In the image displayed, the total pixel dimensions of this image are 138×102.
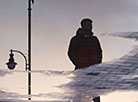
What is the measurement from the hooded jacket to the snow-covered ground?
13cm

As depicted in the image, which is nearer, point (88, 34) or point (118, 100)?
point (118, 100)

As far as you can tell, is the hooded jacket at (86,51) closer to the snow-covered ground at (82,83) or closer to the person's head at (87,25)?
the person's head at (87,25)

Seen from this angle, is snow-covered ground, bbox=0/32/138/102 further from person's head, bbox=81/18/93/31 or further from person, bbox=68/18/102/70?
person's head, bbox=81/18/93/31

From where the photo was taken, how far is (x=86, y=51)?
2.66ft

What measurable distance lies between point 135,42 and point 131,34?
0.03 m

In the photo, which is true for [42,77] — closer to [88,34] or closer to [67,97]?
[67,97]

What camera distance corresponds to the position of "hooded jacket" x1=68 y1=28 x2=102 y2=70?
0.80 metres

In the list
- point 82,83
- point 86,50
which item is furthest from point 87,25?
point 82,83

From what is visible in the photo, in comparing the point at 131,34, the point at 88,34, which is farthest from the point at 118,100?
the point at 88,34

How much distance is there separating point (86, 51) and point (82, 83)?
0.19 m

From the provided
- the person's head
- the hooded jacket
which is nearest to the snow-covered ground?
the hooded jacket

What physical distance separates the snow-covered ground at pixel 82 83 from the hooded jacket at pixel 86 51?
0.13 meters

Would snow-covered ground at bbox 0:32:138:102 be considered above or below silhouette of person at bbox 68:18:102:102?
below

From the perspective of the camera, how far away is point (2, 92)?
2.14 feet
